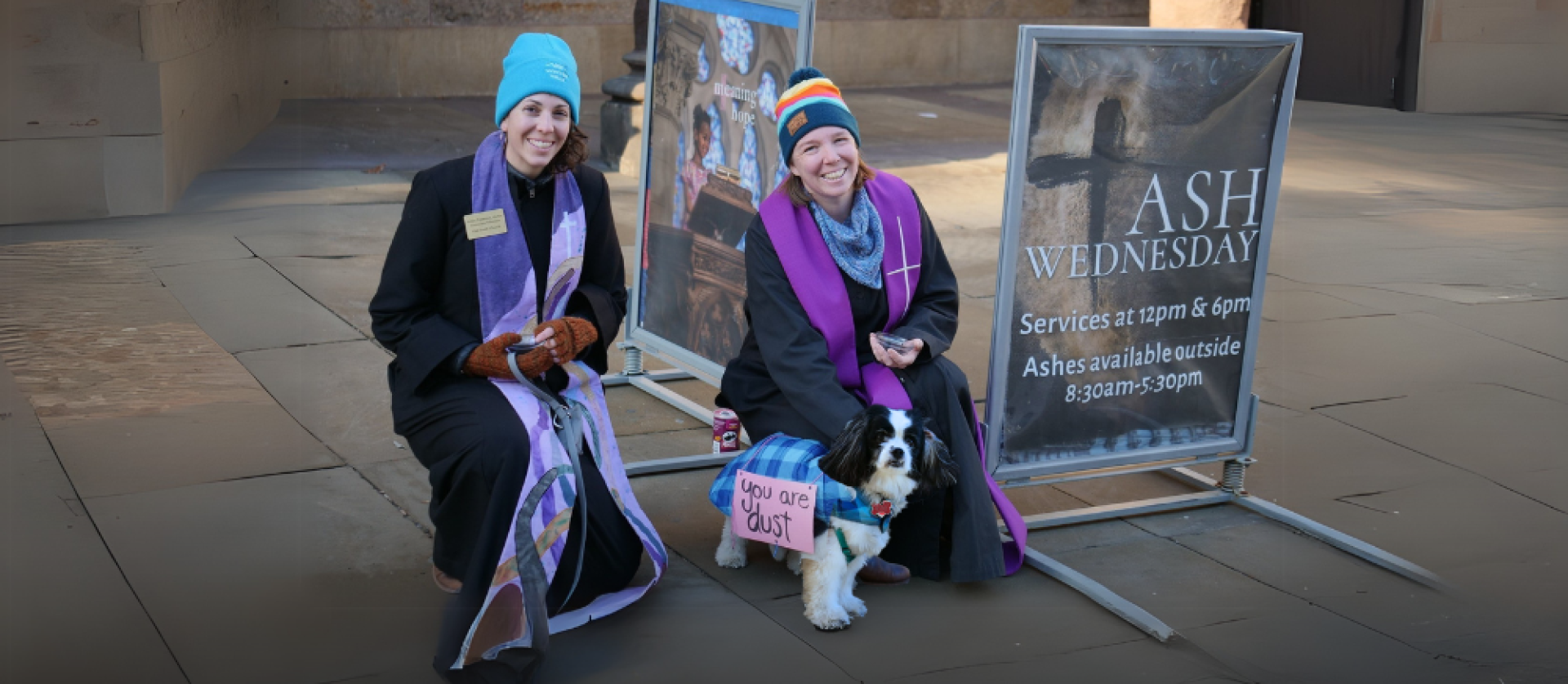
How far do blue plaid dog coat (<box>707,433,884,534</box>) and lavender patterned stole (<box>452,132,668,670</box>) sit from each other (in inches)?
10.8

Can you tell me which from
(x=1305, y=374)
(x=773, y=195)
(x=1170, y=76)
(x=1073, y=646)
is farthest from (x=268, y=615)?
(x=1305, y=374)

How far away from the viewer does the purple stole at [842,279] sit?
4.16 meters

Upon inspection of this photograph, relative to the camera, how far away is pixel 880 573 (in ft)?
13.8

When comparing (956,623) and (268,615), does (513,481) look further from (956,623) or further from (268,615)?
(956,623)

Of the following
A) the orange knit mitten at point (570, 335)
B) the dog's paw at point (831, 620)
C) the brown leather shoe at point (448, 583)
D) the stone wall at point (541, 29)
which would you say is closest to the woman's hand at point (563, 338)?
the orange knit mitten at point (570, 335)

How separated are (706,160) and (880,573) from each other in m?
1.95

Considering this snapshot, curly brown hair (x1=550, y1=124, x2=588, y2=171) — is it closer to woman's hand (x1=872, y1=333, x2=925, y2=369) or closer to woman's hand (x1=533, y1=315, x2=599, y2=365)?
woman's hand (x1=533, y1=315, x2=599, y2=365)

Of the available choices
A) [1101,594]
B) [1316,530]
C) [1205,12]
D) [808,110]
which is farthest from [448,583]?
[1205,12]

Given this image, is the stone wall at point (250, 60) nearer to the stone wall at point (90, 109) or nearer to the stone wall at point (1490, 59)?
the stone wall at point (90, 109)

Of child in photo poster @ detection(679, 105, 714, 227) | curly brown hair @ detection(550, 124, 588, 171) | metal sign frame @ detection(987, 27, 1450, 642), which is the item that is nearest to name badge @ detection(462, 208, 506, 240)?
curly brown hair @ detection(550, 124, 588, 171)

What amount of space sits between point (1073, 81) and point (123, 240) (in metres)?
6.06

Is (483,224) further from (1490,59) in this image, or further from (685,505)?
(1490,59)

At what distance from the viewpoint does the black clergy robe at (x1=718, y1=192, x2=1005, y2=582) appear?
13.5 ft

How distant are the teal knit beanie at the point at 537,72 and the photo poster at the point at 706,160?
3.64 ft
